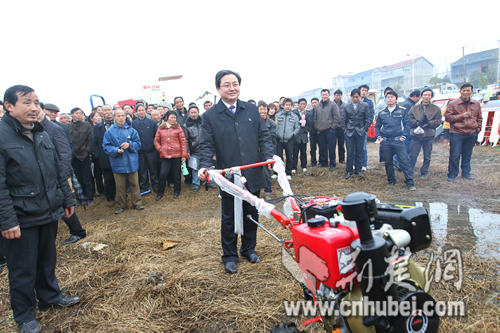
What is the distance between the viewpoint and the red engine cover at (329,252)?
4.57 feet

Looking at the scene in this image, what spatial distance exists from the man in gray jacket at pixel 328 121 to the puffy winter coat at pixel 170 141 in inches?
155

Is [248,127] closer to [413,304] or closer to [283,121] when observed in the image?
[413,304]

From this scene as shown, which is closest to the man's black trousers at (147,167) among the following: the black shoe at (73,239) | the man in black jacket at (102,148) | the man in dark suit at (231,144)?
the man in black jacket at (102,148)

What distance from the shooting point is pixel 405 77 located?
49.7 metres

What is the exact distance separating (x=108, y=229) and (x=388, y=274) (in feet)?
15.6

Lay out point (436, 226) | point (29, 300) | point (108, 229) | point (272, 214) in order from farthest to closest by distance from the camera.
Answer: point (108, 229)
point (436, 226)
point (29, 300)
point (272, 214)

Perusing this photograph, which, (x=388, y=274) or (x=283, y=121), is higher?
(x=283, y=121)

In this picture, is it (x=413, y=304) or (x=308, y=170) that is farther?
(x=308, y=170)

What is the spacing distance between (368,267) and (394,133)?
18.0ft

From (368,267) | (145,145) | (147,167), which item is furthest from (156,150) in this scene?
(368,267)

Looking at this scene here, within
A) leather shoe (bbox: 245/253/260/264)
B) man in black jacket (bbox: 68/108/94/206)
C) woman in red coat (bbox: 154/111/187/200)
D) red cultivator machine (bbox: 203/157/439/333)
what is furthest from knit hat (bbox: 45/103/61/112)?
red cultivator machine (bbox: 203/157/439/333)

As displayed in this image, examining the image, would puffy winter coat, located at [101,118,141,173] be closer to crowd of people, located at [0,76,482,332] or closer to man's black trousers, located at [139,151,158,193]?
crowd of people, located at [0,76,482,332]

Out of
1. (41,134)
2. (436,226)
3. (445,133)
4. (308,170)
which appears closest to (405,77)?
(445,133)

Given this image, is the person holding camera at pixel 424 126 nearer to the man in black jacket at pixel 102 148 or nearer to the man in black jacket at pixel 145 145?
the man in black jacket at pixel 145 145
